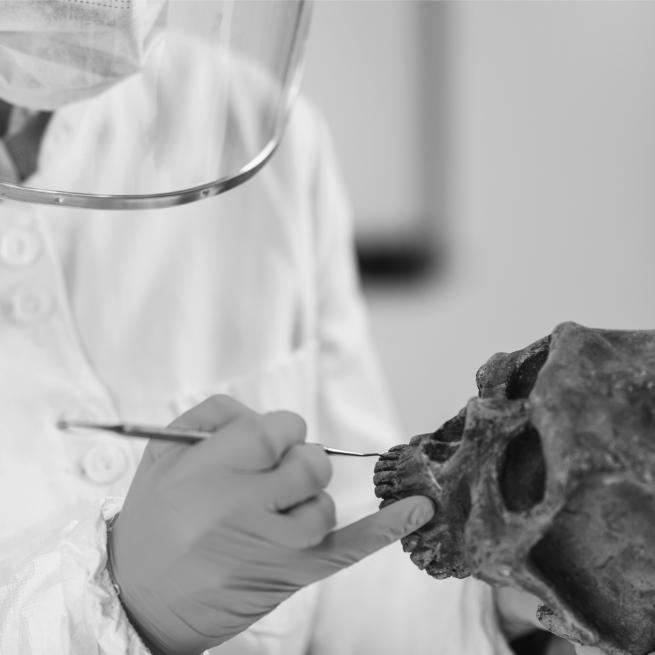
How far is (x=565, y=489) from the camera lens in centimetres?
48

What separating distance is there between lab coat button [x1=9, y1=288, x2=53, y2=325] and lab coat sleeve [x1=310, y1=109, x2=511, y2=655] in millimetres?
351

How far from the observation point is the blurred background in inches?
67.2

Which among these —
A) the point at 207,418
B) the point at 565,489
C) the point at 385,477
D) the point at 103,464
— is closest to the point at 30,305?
the point at 103,464

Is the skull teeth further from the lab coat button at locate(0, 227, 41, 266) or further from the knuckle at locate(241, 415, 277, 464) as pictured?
the lab coat button at locate(0, 227, 41, 266)

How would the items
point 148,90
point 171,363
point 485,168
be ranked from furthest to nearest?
1. point 485,168
2. point 171,363
3. point 148,90

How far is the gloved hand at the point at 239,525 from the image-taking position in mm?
519

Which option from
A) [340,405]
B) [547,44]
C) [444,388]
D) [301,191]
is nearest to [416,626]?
[340,405]

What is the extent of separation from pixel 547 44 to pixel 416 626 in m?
1.27

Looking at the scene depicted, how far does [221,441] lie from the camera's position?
0.53 m

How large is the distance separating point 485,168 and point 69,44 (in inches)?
50.0

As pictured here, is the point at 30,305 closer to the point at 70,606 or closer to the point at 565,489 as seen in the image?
the point at 70,606

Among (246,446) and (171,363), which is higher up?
(246,446)

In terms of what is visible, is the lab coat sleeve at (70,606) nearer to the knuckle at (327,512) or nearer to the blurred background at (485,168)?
the knuckle at (327,512)

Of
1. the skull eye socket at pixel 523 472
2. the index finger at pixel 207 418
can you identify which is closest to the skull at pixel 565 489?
the skull eye socket at pixel 523 472
